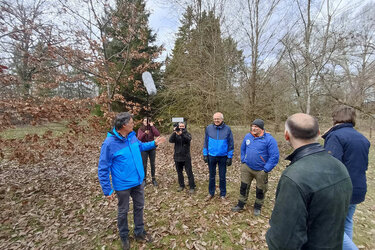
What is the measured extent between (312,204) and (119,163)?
101 inches

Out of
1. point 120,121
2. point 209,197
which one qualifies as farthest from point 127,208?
point 209,197

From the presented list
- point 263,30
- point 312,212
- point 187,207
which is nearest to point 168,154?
point 187,207

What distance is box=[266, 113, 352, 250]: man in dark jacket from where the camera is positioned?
1.23 metres

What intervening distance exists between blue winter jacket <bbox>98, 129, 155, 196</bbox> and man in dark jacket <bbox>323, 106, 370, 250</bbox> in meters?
3.05

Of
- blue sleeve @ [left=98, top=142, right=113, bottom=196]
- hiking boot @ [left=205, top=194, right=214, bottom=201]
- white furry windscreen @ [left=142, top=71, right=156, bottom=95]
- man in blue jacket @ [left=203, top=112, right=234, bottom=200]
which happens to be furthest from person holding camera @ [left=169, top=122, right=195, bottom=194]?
blue sleeve @ [left=98, top=142, right=113, bottom=196]

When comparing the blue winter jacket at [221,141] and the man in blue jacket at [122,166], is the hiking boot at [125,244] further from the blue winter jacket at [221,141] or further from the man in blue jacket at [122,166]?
the blue winter jacket at [221,141]

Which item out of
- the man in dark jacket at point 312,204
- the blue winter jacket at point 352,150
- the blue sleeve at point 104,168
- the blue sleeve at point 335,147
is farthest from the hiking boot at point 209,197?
the man in dark jacket at point 312,204

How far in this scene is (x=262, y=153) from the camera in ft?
11.3

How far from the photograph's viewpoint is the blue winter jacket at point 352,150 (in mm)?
2312

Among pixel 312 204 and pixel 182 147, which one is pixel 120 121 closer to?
pixel 182 147

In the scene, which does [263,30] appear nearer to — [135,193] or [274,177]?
A: [274,177]

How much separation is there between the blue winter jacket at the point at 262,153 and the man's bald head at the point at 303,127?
2089 mm

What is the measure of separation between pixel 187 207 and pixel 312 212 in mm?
3405

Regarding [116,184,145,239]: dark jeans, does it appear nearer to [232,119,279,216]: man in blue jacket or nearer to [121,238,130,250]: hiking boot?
[121,238,130,250]: hiking boot
